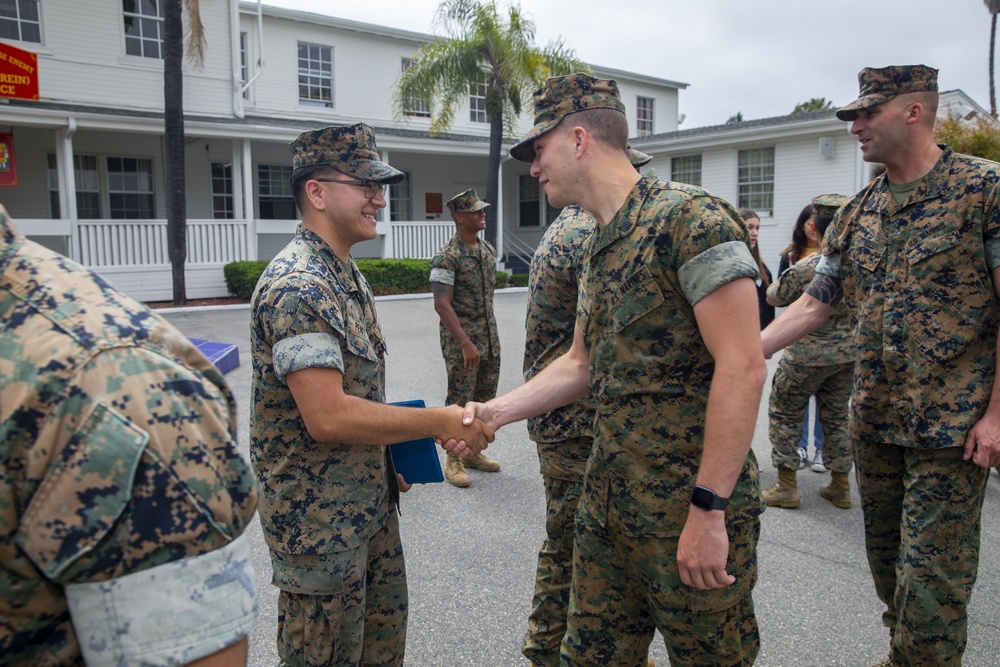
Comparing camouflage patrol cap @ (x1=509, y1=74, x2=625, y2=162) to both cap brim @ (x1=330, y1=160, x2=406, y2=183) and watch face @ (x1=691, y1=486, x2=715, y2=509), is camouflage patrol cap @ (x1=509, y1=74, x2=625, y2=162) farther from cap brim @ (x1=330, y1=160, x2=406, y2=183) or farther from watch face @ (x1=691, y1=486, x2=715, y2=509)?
watch face @ (x1=691, y1=486, x2=715, y2=509)

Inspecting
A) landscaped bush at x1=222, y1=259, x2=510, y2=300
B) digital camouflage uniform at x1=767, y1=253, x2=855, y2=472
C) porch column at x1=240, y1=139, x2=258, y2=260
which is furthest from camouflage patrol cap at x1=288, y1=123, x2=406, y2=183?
porch column at x1=240, y1=139, x2=258, y2=260

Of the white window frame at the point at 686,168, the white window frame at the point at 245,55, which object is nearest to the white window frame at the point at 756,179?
the white window frame at the point at 686,168

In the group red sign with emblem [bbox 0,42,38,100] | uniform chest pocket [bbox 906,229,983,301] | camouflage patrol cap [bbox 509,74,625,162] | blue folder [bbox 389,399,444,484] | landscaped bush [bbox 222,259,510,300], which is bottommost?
blue folder [bbox 389,399,444,484]

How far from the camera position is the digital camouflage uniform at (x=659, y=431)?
2.12 meters

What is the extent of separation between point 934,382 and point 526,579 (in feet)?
7.39

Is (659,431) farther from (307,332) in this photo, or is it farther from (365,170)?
(365,170)

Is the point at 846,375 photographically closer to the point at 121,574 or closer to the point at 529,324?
the point at 529,324

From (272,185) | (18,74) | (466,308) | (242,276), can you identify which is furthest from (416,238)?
(466,308)

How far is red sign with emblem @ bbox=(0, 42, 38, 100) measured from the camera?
13.9 metres

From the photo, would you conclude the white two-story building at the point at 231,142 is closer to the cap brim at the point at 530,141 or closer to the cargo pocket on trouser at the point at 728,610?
the cap brim at the point at 530,141

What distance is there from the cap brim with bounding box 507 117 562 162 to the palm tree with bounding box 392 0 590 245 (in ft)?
51.3

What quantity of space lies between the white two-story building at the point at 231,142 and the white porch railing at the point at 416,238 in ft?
0.14

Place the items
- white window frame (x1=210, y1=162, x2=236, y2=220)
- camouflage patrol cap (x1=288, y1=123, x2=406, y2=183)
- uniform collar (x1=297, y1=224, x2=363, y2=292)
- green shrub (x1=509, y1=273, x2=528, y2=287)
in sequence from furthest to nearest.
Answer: green shrub (x1=509, y1=273, x2=528, y2=287), white window frame (x1=210, y1=162, x2=236, y2=220), camouflage patrol cap (x1=288, y1=123, x2=406, y2=183), uniform collar (x1=297, y1=224, x2=363, y2=292)

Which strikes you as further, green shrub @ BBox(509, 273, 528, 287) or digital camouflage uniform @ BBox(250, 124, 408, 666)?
green shrub @ BBox(509, 273, 528, 287)
